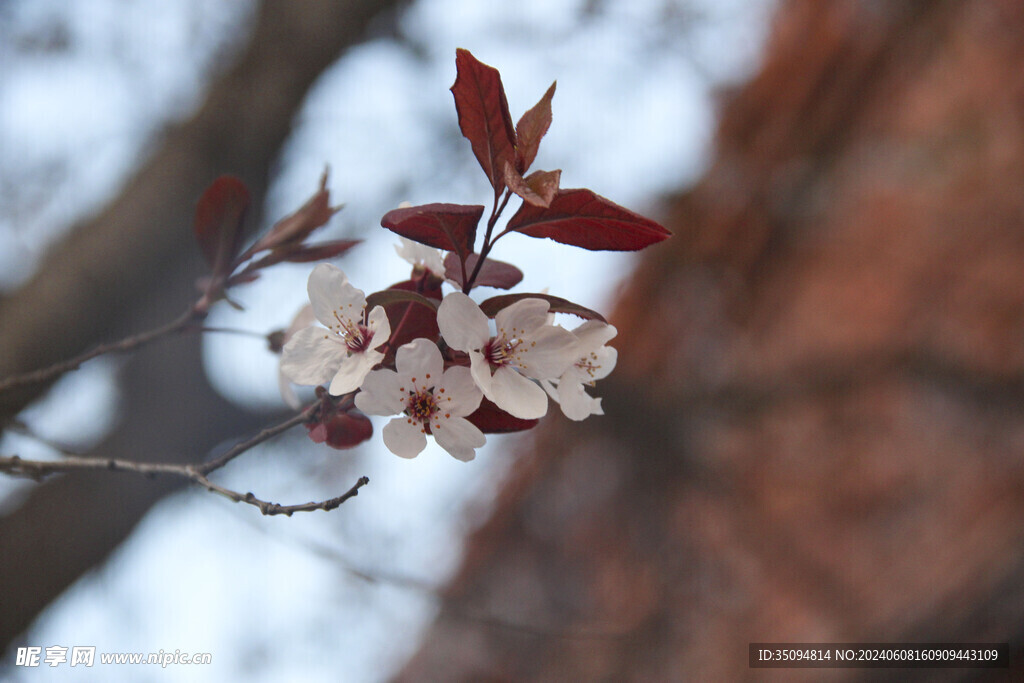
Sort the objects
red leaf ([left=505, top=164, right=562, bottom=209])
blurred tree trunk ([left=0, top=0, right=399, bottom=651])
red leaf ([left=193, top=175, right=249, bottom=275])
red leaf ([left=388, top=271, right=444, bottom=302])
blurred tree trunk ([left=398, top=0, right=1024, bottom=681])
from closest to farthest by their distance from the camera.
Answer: red leaf ([left=505, top=164, right=562, bottom=209]) < red leaf ([left=388, top=271, right=444, bottom=302]) < red leaf ([left=193, top=175, right=249, bottom=275]) < blurred tree trunk ([left=0, top=0, right=399, bottom=651]) < blurred tree trunk ([left=398, top=0, right=1024, bottom=681])

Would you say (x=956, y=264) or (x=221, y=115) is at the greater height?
(x=221, y=115)

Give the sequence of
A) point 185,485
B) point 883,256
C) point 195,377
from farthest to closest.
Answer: point 883,256 → point 195,377 → point 185,485

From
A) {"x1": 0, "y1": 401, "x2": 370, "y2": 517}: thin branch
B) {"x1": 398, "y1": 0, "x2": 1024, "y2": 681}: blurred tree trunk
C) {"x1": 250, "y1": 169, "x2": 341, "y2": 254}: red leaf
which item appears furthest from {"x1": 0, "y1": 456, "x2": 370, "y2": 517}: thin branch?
{"x1": 398, "y1": 0, "x2": 1024, "y2": 681}: blurred tree trunk

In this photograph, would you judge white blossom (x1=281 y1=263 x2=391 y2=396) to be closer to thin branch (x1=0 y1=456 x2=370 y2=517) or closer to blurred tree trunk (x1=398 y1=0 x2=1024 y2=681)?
thin branch (x1=0 y1=456 x2=370 y2=517)

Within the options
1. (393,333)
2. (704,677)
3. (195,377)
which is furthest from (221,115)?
(704,677)

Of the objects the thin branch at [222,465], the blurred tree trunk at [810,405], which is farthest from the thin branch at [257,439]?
the blurred tree trunk at [810,405]

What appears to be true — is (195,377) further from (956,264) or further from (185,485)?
(956,264)

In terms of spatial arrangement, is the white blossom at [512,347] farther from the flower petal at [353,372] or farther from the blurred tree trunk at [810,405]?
the blurred tree trunk at [810,405]
